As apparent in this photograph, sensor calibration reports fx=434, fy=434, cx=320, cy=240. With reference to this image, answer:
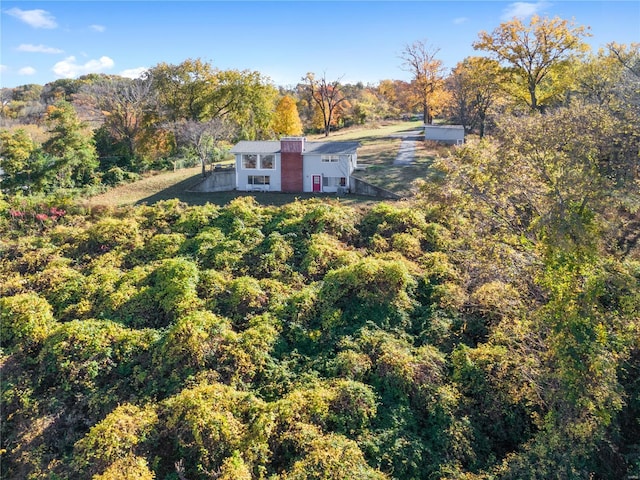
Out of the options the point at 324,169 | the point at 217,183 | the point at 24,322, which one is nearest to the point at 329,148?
the point at 324,169

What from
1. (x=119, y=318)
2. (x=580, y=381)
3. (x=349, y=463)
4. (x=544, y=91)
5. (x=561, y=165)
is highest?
(x=544, y=91)

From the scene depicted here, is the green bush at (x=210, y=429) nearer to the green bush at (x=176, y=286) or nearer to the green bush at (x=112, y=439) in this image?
the green bush at (x=112, y=439)

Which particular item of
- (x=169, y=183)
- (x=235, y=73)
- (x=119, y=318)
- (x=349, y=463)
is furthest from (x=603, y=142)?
(x=235, y=73)

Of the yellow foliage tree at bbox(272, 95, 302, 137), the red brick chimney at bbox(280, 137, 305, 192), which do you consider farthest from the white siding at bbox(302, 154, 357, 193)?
the yellow foliage tree at bbox(272, 95, 302, 137)

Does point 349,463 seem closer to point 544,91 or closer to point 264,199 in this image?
point 264,199

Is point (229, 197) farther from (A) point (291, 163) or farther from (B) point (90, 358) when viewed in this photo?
(B) point (90, 358)

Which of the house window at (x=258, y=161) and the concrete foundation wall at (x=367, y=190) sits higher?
the house window at (x=258, y=161)

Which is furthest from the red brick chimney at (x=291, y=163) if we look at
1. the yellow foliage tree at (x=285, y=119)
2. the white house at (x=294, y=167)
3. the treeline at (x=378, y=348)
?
the yellow foliage tree at (x=285, y=119)
